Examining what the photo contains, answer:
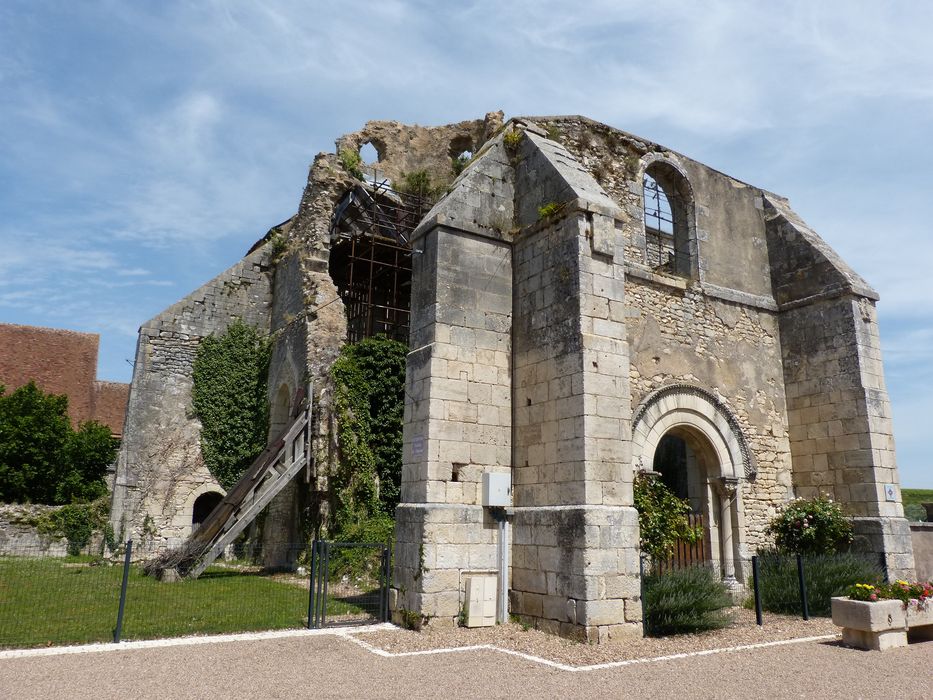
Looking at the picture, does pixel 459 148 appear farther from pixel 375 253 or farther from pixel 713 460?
pixel 713 460

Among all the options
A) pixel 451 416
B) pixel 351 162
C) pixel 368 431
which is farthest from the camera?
pixel 351 162

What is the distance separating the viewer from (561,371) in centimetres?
735

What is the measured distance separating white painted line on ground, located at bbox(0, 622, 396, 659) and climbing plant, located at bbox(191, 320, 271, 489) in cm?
931

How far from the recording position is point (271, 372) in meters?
16.2

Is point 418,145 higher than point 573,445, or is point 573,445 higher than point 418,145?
point 418,145

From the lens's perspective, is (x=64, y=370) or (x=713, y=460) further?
(x=64, y=370)

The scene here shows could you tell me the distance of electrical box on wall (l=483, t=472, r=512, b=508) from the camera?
7418 millimetres

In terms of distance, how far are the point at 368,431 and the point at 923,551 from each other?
9.08 meters

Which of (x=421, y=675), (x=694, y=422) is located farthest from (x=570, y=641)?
(x=694, y=422)

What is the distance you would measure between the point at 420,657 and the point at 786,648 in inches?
144

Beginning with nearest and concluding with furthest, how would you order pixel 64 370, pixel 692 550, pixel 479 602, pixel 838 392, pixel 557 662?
pixel 557 662
pixel 479 602
pixel 692 550
pixel 838 392
pixel 64 370

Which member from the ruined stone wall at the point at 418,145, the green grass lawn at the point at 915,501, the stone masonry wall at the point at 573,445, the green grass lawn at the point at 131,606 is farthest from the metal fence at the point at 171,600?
the green grass lawn at the point at 915,501

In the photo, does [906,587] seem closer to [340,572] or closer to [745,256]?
[745,256]

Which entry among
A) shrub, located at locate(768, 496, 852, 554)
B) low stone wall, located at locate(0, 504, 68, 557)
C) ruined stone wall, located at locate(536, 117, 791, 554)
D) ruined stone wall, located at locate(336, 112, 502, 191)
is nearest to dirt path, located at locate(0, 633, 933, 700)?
shrub, located at locate(768, 496, 852, 554)
